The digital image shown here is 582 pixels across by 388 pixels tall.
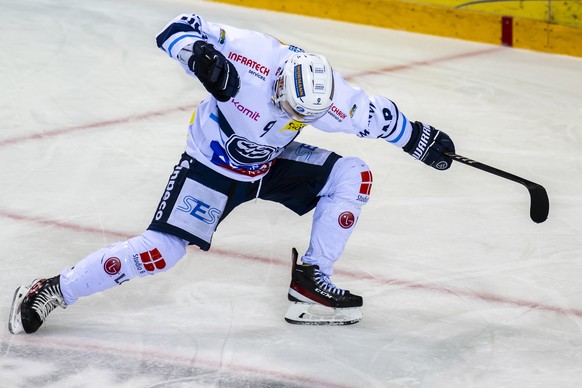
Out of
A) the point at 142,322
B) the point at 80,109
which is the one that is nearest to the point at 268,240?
the point at 142,322

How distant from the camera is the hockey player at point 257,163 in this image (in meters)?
3.32

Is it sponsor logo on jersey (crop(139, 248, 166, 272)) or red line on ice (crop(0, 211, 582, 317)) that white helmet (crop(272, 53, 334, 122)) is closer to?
sponsor logo on jersey (crop(139, 248, 166, 272))

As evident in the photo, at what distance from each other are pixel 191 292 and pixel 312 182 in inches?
21.4

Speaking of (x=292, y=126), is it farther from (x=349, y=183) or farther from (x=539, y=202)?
(x=539, y=202)

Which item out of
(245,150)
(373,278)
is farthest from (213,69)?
(373,278)

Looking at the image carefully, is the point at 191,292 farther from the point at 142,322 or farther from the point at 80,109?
the point at 80,109

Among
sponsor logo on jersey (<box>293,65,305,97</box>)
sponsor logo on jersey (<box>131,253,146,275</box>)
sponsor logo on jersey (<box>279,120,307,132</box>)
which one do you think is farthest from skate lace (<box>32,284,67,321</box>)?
sponsor logo on jersey (<box>293,65,305,97</box>)

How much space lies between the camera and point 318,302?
3658 mm

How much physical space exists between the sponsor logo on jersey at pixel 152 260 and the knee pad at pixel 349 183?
22.6 inches

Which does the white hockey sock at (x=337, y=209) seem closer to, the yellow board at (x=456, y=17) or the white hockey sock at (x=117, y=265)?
the white hockey sock at (x=117, y=265)

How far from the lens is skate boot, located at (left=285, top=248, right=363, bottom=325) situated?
364 cm

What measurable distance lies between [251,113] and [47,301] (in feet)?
2.68

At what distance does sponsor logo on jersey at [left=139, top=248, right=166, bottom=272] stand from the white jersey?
328mm

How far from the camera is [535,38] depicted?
6609 mm
